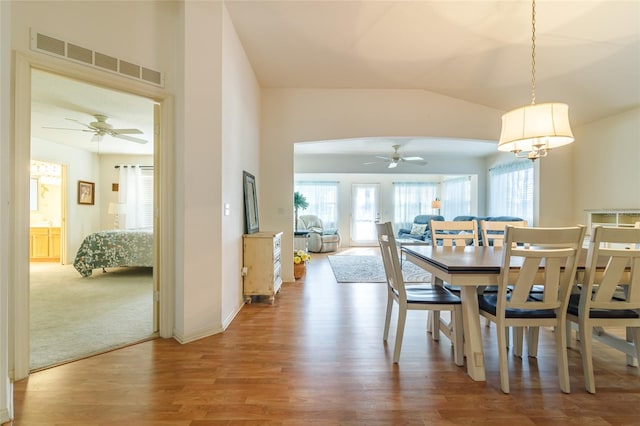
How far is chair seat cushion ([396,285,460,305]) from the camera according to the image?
6.97 feet

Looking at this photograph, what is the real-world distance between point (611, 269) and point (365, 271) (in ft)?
12.6

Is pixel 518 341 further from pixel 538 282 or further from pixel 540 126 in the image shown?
pixel 540 126

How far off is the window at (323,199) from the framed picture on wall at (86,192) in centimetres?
528

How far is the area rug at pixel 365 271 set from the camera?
15.8ft

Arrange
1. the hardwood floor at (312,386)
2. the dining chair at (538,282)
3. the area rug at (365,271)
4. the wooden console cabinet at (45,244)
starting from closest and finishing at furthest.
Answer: the hardwood floor at (312,386) → the dining chair at (538,282) → the area rug at (365,271) → the wooden console cabinet at (45,244)

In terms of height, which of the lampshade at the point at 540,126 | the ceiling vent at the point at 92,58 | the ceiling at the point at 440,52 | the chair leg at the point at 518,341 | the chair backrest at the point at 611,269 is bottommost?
the chair leg at the point at 518,341

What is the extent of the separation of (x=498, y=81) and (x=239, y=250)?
12.9 feet

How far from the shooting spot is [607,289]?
1829 mm

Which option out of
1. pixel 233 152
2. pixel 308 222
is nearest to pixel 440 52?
pixel 233 152

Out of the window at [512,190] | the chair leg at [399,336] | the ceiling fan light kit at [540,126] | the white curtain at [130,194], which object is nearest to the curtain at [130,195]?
the white curtain at [130,194]

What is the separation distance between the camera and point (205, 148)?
2.59 metres

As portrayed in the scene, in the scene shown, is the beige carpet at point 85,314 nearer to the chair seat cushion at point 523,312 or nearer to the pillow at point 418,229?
the chair seat cushion at point 523,312

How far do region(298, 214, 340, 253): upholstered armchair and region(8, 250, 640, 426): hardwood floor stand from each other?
5.73m

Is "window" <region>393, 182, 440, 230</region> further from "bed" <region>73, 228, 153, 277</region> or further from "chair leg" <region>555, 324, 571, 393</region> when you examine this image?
"chair leg" <region>555, 324, 571, 393</region>
